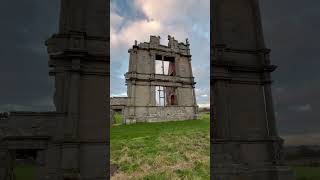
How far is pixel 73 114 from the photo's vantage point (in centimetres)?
595

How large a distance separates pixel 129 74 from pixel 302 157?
1988cm

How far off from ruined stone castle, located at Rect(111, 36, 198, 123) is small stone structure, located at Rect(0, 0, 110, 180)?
16477 mm

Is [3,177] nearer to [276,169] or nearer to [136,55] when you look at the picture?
[276,169]

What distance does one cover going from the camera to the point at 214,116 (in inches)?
270

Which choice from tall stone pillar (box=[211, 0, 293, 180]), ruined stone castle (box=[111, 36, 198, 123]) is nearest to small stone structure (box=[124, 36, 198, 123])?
ruined stone castle (box=[111, 36, 198, 123])

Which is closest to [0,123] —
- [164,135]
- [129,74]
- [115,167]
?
[115,167]

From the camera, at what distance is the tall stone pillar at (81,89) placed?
19.1 feet

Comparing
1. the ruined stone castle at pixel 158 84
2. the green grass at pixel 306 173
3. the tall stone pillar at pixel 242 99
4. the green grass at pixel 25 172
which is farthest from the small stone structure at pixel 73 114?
the ruined stone castle at pixel 158 84

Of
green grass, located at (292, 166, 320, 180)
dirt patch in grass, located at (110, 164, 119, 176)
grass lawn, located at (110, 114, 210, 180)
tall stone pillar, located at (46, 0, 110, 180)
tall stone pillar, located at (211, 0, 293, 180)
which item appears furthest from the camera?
grass lawn, located at (110, 114, 210, 180)

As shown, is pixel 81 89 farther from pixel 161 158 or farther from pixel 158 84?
pixel 158 84

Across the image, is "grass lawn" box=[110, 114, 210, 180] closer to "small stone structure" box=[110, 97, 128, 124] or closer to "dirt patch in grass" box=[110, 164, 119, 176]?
"dirt patch in grass" box=[110, 164, 119, 176]

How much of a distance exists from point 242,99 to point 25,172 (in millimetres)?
4854

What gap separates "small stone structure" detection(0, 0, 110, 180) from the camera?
5.71m

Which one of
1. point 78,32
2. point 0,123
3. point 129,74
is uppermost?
point 129,74
